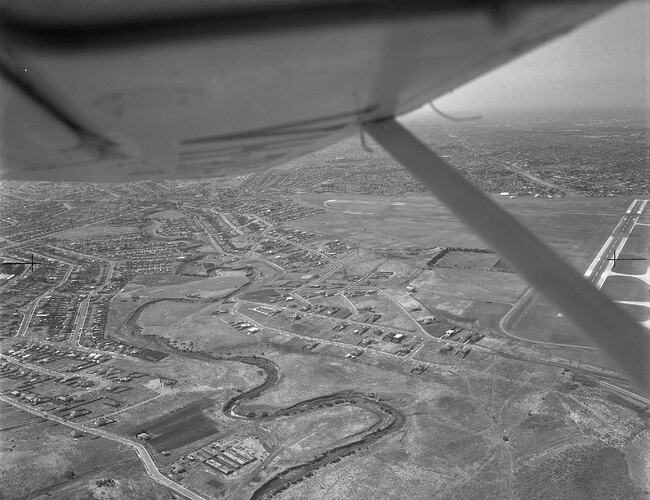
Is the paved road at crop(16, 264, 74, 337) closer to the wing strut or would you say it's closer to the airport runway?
the airport runway

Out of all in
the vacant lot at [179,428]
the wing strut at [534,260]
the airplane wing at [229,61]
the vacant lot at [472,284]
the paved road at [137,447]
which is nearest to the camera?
the airplane wing at [229,61]

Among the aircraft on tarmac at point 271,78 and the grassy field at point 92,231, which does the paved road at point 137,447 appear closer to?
the aircraft on tarmac at point 271,78

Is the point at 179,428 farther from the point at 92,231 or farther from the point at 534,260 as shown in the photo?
the point at 92,231

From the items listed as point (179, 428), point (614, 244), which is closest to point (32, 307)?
point (179, 428)

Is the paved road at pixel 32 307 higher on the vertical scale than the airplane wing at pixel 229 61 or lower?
lower

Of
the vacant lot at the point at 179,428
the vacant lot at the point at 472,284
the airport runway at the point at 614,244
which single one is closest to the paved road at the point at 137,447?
the vacant lot at the point at 179,428

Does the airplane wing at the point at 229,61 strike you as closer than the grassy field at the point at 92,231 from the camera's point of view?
Yes

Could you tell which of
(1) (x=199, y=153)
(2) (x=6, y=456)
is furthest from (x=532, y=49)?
(2) (x=6, y=456)
